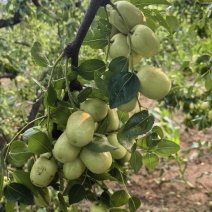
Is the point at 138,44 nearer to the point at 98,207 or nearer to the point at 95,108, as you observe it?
the point at 95,108

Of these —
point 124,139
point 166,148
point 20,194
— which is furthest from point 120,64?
point 20,194

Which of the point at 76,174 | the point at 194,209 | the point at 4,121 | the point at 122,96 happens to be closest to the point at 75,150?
the point at 76,174

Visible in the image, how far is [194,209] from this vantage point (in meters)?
3.18

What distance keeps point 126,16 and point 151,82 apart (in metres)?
0.15

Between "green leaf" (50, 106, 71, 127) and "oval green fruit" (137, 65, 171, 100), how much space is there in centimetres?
18

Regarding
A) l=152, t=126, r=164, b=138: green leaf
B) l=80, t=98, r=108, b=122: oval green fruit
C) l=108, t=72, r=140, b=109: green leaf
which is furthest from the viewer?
l=152, t=126, r=164, b=138: green leaf

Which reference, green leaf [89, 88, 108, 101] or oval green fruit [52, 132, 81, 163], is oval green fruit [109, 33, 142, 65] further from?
oval green fruit [52, 132, 81, 163]

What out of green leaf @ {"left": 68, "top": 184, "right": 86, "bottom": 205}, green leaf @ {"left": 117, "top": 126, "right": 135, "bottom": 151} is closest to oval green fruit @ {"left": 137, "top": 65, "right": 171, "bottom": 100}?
green leaf @ {"left": 117, "top": 126, "right": 135, "bottom": 151}

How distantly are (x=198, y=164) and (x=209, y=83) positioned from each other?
114 inches

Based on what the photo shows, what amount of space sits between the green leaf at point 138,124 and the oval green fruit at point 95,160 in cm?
8

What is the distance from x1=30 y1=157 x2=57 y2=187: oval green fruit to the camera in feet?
2.74

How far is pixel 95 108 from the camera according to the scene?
811mm

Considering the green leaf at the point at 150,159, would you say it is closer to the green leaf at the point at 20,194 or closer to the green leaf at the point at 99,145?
the green leaf at the point at 99,145

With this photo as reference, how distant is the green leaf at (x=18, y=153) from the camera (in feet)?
2.93
